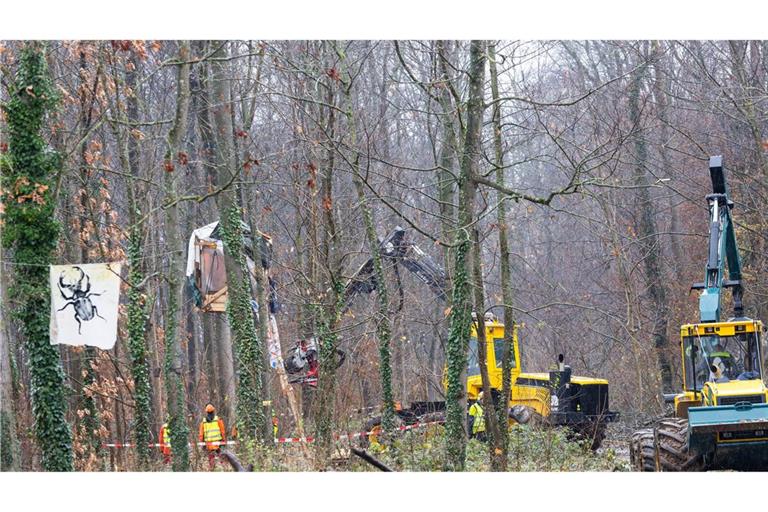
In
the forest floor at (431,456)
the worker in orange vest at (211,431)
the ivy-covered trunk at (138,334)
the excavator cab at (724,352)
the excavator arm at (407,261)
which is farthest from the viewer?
the excavator arm at (407,261)

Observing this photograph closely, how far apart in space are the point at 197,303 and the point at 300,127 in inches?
298

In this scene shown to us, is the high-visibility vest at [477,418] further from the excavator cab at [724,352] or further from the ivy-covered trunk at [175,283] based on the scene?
the excavator cab at [724,352]

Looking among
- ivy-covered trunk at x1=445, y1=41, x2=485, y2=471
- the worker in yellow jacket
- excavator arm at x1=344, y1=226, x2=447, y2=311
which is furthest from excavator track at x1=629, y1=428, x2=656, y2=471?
excavator arm at x1=344, y1=226, x2=447, y2=311

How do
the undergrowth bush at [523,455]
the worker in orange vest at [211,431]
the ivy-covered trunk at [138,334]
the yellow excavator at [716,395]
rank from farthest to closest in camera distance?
the worker in orange vest at [211,431]
the ivy-covered trunk at [138,334]
the undergrowth bush at [523,455]
the yellow excavator at [716,395]

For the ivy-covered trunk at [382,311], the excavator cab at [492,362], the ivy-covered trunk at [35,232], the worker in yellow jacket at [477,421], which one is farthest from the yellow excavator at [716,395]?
the ivy-covered trunk at [35,232]

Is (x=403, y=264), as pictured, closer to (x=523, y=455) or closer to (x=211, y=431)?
(x=211, y=431)

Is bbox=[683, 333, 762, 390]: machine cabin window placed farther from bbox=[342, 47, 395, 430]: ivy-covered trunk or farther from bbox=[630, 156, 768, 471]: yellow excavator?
bbox=[342, 47, 395, 430]: ivy-covered trunk

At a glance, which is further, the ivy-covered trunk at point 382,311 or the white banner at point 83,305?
the ivy-covered trunk at point 382,311

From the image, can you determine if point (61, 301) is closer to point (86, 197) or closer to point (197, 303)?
point (86, 197)

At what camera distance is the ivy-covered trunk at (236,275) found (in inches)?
701

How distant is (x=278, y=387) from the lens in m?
21.3

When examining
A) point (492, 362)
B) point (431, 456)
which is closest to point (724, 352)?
point (431, 456)

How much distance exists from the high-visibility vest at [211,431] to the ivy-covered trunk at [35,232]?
16.3 feet

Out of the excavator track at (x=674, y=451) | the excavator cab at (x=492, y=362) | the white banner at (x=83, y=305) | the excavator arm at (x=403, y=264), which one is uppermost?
the excavator arm at (x=403, y=264)
